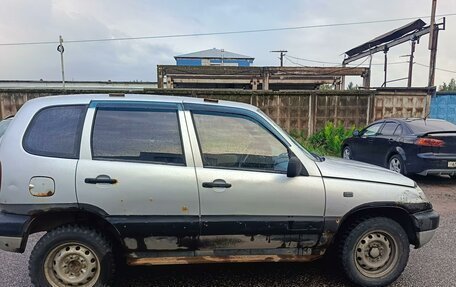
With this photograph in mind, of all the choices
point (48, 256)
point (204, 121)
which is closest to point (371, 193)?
point (204, 121)

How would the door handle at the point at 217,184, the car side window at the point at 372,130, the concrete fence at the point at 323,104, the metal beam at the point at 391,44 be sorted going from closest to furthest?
the door handle at the point at 217,184 → the car side window at the point at 372,130 → the concrete fence at the point at 323,104 → the metal beam at the point at 391,44

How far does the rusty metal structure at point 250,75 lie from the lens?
63.8ft

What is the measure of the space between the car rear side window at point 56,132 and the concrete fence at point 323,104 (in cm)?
865

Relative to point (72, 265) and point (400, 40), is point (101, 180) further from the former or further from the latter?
point (400, 40)

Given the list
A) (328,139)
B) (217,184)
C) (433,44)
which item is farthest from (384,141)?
(433,44)

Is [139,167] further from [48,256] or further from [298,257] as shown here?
[298,257]

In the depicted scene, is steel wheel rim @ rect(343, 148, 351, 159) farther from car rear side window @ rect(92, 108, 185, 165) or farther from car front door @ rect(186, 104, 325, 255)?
car rear side window @ rect(92, 108, 185, 165)

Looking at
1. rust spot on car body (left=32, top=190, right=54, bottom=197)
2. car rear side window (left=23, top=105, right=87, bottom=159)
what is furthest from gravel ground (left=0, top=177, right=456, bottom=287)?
car rear side window (left=23, top=105, right=87, bottom=159)

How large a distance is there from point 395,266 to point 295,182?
133 cm

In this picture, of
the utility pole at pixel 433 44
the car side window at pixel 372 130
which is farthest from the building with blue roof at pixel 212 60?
the car side window at pixel 372 130

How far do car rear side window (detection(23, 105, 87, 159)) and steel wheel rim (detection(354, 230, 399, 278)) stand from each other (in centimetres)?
278

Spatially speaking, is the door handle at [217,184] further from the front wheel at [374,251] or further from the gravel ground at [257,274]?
the front wheel at [374,251]

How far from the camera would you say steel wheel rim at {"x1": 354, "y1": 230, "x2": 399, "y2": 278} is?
10.0 ft

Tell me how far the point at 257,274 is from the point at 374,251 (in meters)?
1.17
